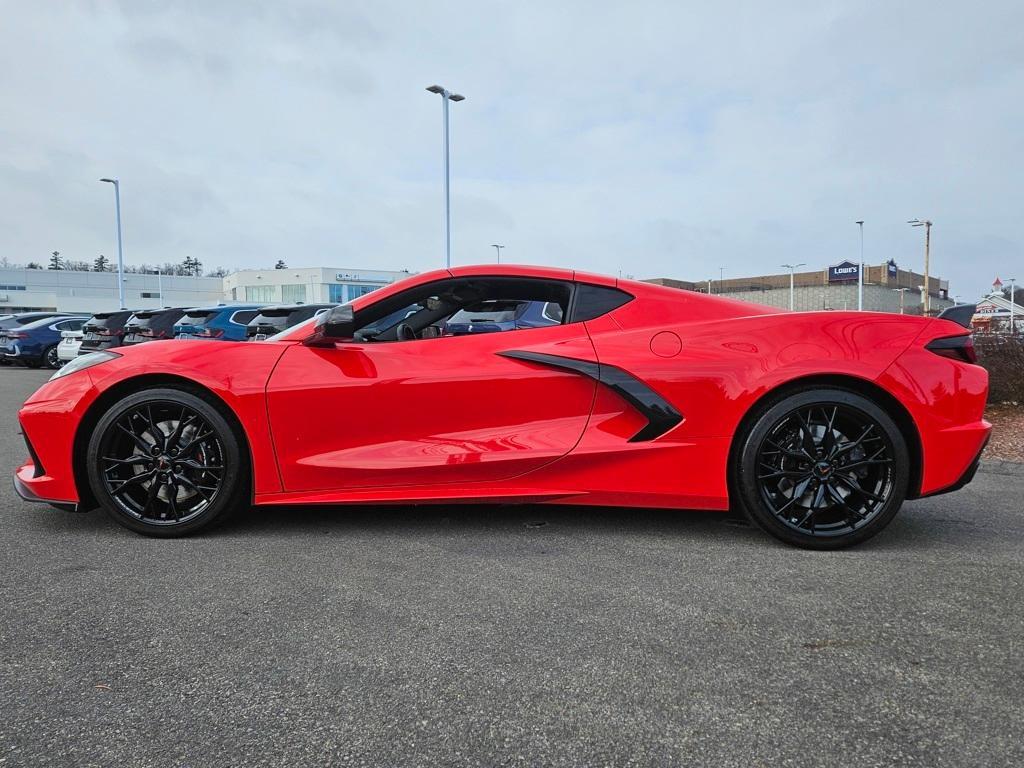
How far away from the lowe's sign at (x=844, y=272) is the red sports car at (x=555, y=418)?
69.8 meters

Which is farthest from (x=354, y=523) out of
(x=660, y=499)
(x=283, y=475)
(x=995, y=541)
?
(x=995, y=541)

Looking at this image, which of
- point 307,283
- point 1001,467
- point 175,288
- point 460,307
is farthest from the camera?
point 175,288

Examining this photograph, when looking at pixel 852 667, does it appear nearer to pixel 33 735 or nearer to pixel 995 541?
pixel 995 541

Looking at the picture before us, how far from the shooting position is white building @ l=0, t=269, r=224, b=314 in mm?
75688

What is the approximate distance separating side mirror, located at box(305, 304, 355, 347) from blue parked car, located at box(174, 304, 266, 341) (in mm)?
9188

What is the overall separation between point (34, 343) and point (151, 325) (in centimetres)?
683

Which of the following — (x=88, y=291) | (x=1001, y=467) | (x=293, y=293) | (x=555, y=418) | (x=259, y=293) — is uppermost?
(x=88, y=291)

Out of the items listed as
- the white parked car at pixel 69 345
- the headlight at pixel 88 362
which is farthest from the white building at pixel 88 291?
the headlight at pixel 88 362

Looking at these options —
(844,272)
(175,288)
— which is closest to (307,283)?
(175,288)

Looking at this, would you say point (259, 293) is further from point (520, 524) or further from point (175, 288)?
point (520, 524)

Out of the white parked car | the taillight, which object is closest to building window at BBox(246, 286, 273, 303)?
the white parked car

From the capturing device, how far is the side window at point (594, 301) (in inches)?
132

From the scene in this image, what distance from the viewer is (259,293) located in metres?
75.1

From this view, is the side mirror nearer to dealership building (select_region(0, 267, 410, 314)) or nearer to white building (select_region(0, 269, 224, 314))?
dealership building (select_region(0, 267, 410, 314))
